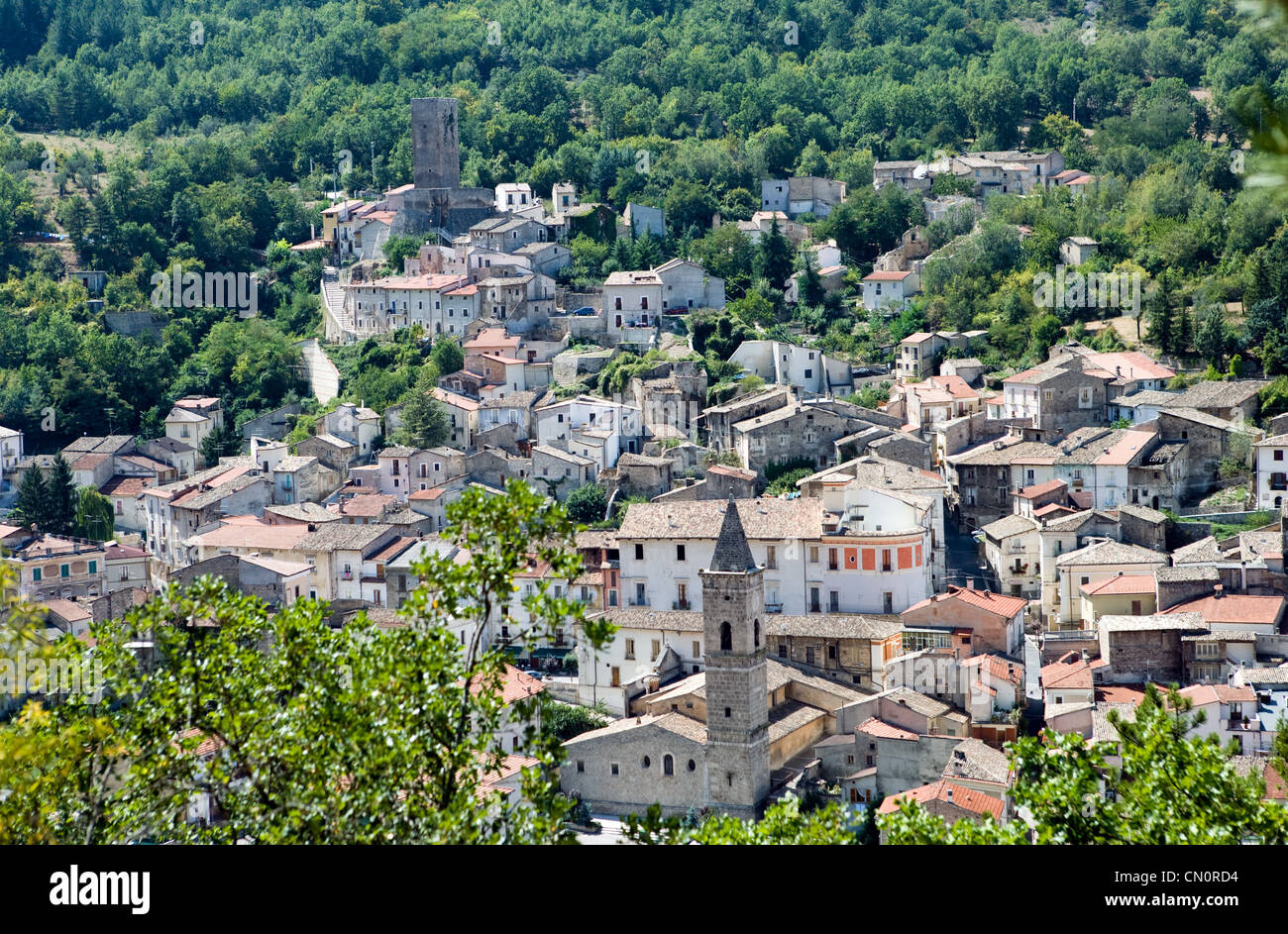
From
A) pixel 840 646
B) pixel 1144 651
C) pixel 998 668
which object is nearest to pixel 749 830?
pixel 998 668

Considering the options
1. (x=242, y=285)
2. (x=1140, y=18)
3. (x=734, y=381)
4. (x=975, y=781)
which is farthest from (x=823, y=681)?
(x=1140, y=18)

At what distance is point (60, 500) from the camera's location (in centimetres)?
4403

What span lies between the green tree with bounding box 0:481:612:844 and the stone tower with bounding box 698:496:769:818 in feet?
57.5

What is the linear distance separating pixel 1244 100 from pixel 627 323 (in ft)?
143

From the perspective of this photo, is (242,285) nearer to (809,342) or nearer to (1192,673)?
(809,342)

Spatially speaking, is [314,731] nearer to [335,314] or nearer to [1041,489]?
[1041,489]

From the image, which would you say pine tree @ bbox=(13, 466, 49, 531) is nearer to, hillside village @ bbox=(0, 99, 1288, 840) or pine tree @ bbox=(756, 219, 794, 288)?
hillside village @ bbox=(0, 99, 1288, 840)

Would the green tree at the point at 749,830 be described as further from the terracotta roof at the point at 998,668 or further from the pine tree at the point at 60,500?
the pine tree at the point at 60,500

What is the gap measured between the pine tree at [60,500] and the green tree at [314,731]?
1333 inches

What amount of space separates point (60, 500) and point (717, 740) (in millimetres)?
22241

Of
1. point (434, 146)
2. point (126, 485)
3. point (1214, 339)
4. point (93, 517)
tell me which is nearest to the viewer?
point (1214, 339)

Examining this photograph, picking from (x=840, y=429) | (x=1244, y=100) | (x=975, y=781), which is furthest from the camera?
(x=840, y=429)
